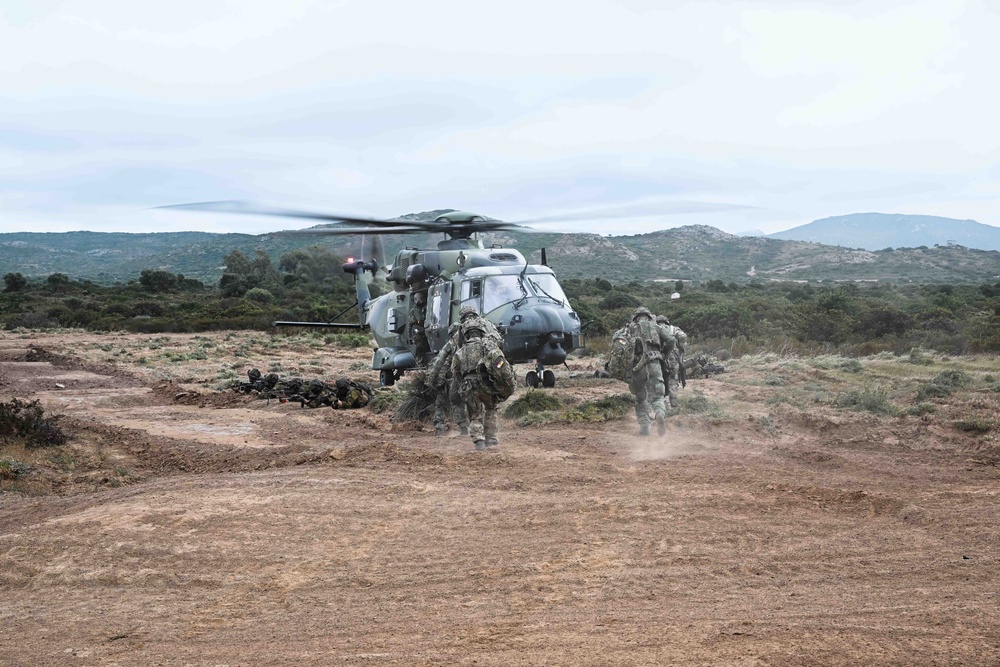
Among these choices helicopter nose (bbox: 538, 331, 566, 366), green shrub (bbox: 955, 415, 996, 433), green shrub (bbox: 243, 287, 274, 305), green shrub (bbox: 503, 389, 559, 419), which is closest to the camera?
green shrub (bbox: 955, 415, 996, 433)

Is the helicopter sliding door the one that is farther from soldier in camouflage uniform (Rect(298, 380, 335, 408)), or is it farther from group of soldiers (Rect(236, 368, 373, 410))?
soldier in camouflage uniform (Rect(298, 380, 335, 408))

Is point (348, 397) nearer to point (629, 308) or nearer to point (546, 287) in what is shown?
point (546, 287)

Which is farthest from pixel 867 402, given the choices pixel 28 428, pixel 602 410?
pixel 28 428

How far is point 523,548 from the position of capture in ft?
22.1

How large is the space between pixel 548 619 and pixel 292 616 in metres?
1.54

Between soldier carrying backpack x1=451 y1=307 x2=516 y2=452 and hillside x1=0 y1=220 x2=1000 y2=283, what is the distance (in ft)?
176

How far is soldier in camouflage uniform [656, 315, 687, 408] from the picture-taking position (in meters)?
12.4

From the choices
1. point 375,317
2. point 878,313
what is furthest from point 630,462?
point 878,313

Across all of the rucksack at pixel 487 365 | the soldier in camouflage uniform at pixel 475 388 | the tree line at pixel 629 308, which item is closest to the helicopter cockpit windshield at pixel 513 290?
the tree line at pixel 629 308

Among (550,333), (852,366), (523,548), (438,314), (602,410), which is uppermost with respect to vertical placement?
(438,314)

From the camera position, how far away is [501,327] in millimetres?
15258

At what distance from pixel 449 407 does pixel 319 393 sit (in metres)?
4.27

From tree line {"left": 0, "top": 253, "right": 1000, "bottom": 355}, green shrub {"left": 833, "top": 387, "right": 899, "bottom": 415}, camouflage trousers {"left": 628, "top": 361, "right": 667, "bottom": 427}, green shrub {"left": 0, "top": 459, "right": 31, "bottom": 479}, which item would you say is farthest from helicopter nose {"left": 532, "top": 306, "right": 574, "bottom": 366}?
green shrub {"left": 0, "top": 459, "right": 31, "bottom": 479}

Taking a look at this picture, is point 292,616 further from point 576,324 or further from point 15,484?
point 576,324
